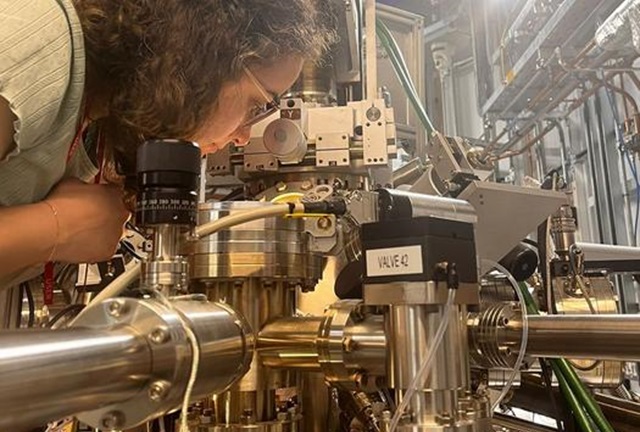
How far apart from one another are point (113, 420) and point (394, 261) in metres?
0.30

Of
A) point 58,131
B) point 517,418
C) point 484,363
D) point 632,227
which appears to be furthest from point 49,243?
point 632,227

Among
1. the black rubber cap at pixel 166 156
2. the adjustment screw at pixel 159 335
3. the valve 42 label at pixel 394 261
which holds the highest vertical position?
the black rubber cap at pixel 166 156

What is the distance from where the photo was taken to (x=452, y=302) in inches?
23.0

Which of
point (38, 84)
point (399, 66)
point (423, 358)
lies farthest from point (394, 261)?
point (399, 66)

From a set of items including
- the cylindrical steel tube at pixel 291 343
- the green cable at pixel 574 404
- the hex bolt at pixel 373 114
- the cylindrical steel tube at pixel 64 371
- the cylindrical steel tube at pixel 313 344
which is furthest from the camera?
the hex bolt at pixel 373 114

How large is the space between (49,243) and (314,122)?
65 centimetres

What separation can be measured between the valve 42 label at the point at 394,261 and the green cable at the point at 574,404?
0.49 m

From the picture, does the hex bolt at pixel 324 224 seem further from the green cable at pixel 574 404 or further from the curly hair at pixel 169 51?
the green cable at pixel 574 404

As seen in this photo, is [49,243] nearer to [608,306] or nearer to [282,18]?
[282,18]

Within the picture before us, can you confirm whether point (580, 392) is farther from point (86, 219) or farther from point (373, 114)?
point (86, 219)

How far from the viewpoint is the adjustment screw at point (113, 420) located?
42cm

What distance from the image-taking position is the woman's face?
0.89m

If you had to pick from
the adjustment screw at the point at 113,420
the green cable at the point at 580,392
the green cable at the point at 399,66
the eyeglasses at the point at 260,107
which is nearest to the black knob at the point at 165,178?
the adjustment screw at the point at 113,420

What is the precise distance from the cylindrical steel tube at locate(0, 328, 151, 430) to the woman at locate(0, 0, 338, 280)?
36cm
